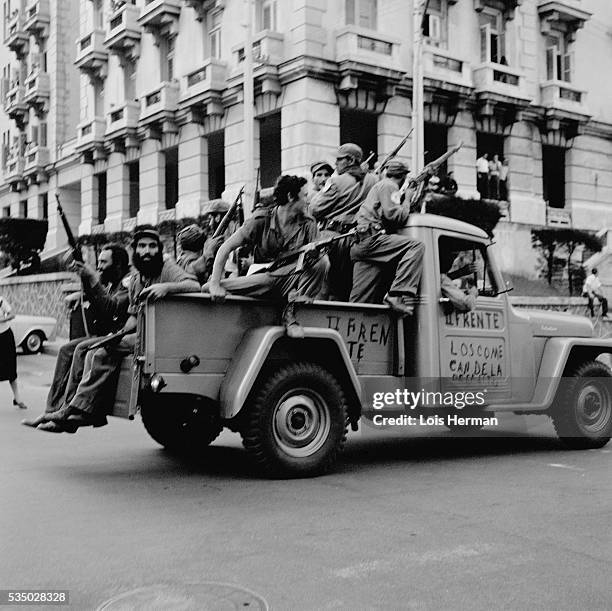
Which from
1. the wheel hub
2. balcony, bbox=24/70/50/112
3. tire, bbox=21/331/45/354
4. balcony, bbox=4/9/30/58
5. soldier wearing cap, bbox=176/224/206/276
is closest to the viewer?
the wheel hub

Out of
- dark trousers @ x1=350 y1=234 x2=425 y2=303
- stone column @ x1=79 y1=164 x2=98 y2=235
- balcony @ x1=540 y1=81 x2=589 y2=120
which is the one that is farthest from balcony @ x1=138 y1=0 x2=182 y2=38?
dark trousers @ x1=350 y1=234 x2=425 y2=303

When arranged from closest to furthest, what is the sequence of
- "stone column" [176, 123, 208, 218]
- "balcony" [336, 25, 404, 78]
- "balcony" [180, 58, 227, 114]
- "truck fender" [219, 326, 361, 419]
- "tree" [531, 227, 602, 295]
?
"truck fender" [219, 326, 361, 419], "balcony" [336, 25, 404, 78], "tree" [531, 227, 602, 295], "balcony" [180, 58, 227, 114], "stone column" [176, 123, 208, 218]

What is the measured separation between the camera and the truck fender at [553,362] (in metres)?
8.08

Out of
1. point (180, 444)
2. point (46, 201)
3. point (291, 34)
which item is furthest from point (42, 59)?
point (180, 444)

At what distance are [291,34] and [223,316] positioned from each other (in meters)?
18.8

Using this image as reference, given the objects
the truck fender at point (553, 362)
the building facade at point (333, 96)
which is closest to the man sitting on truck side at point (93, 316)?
the truck fender at point (553, 362)

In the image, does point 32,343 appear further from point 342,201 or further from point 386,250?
point 386,250

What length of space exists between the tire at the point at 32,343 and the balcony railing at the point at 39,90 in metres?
23.1

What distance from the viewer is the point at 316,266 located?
7016mm

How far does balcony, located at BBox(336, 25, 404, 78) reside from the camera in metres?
23.2

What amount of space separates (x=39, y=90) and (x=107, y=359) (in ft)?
121

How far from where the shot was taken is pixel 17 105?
4269 centimetres

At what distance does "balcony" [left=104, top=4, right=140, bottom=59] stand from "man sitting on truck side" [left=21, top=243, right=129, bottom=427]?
25489 mm

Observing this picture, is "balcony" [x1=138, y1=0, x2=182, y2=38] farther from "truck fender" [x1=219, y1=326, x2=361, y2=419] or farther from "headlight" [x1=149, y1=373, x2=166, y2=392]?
"headlight" [x1=149, y1=373, x2=166, y2=392]
